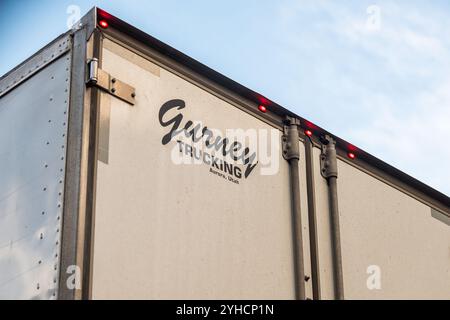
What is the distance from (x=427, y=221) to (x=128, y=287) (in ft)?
10.6

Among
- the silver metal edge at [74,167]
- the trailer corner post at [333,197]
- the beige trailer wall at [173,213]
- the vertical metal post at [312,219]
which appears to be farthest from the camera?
the trailer corner post at [333,197]

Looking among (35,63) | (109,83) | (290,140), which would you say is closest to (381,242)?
(290,140)

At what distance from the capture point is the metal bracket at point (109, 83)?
487cm

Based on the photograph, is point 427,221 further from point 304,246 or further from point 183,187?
point 183,187

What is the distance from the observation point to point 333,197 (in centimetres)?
618

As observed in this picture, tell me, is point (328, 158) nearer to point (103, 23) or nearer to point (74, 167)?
point (103, 23)

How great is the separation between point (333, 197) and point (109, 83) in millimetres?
1979

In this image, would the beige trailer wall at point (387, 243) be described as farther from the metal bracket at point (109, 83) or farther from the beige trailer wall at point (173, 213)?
the metal bracket at point (109, 83)

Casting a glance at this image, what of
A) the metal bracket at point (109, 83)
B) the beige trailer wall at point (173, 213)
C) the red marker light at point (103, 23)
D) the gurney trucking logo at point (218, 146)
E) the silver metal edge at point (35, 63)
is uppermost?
the red marker light at point (103, 23)

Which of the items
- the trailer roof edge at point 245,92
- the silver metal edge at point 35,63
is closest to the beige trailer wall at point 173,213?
the trailer roof edge at point 245,92
